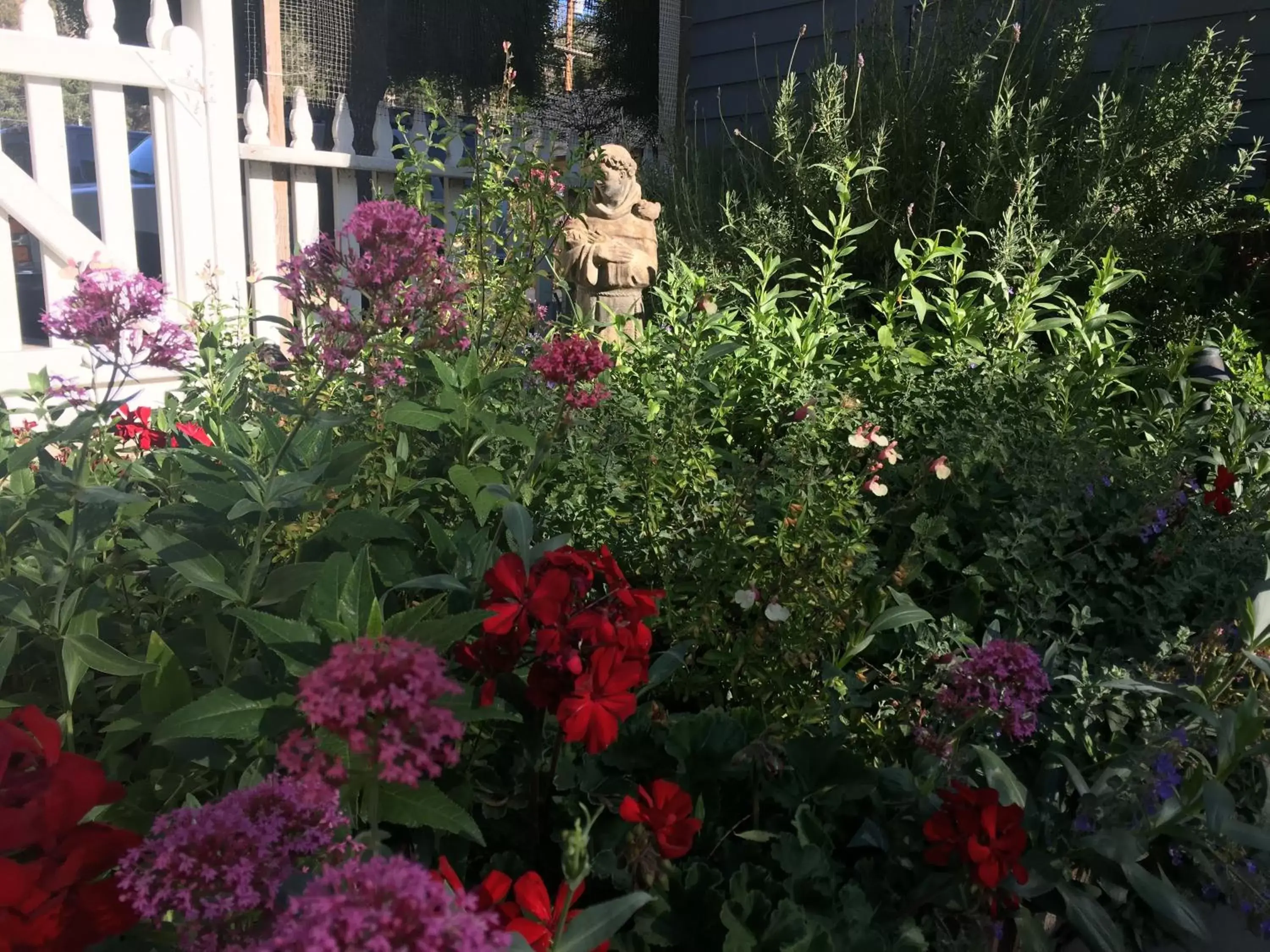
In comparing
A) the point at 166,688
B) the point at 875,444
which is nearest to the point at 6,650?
the point at 166,688

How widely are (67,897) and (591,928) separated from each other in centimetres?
42

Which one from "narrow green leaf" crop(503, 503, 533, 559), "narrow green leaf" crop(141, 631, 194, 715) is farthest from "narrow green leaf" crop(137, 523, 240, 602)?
"narrow green leaf" crop(503, 503, 533, 559)

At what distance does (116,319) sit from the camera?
1.49 m

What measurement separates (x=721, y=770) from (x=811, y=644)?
36 centimetres

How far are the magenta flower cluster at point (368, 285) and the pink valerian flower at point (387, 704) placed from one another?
96 centimetres

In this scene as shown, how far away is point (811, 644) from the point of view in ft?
5.30

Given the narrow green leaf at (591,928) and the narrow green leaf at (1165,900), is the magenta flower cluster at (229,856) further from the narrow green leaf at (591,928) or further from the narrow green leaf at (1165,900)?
the narrow green leaf at (1165,900)

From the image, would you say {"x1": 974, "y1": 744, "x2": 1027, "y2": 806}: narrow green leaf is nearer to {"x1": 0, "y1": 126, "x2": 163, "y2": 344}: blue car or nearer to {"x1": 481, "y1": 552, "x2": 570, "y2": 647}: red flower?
{"x1": 481, "y1": 552, "x2": 570, "y2": 647}: red flower

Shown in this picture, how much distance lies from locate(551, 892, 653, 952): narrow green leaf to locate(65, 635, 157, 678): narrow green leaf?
0.67m

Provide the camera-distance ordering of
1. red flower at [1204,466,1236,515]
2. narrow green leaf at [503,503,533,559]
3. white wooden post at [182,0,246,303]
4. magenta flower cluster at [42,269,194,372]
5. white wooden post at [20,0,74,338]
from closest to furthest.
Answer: narrow green leaf at [503,503,533,559]
magenta flower cluster at [42,269,194,372]
red flower at [1204,466,1236,515]
white wooden post at [20,0,74,338]
white wooden post at [182,0,246,303]

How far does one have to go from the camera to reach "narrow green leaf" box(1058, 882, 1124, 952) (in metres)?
1.18

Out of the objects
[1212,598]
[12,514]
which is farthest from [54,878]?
[1212,598]

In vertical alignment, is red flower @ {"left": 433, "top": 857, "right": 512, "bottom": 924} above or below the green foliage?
below

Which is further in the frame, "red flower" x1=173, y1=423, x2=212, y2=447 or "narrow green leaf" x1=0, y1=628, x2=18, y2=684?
"red flower" x1=173, y1=423, x2=212, y2=447
